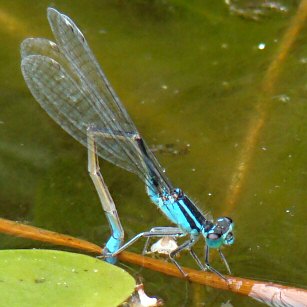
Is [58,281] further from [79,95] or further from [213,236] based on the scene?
[79,95]

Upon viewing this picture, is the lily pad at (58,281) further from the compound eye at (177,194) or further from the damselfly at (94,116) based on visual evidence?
the compound eye at (177,194)

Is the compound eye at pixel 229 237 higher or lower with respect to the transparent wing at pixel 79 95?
lower

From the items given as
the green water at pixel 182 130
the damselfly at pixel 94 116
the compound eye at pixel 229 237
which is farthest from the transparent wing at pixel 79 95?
the compound eye at pixel 229 237

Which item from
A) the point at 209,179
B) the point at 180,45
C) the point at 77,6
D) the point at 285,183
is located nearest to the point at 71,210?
the point at 209,179

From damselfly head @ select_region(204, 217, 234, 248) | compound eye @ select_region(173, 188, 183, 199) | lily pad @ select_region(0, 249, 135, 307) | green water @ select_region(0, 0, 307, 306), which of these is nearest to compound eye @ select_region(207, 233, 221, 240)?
damselfly head @ select_region(204, 217, 234, 248)

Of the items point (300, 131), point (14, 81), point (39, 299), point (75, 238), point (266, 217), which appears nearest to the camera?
point (39, 299)

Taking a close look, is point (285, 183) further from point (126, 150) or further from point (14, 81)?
point (14, 81)
